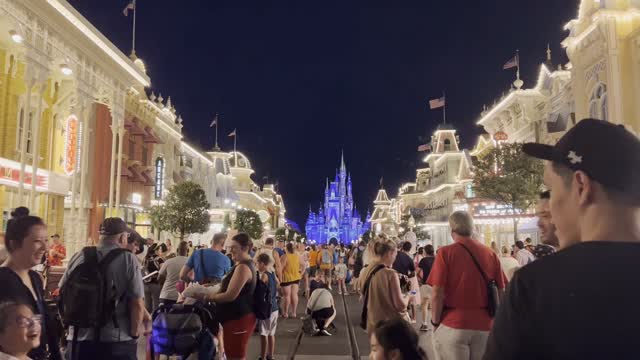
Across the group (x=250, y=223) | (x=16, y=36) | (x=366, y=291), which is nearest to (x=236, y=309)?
(x=366, y=291)

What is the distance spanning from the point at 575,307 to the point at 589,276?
0.32 feet

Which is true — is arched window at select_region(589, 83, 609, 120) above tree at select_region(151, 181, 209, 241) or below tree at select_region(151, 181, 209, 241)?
above

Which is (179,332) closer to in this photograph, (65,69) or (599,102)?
(65,69)

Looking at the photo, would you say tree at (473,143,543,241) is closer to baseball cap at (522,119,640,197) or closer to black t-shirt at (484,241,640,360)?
baseball cap at (522,119,640,197)

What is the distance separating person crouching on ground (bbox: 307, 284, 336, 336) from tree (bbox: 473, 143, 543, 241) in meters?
21.2

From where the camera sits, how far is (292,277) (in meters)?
A: 15.3

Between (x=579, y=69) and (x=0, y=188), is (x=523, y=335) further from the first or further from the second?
(x=579, y=69)

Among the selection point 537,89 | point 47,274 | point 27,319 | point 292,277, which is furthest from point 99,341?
point 537,89

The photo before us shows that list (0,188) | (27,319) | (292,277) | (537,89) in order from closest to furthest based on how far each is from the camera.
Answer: (27,319)
(292,277)
(0,188)
(537,89)

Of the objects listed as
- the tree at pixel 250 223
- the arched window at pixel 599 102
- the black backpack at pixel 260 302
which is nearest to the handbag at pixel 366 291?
the black backpack at pixel 260 302

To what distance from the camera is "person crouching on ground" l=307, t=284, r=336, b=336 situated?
11.7 m

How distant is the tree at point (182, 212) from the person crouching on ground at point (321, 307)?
23351mm

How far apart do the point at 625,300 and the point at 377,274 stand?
4.71m

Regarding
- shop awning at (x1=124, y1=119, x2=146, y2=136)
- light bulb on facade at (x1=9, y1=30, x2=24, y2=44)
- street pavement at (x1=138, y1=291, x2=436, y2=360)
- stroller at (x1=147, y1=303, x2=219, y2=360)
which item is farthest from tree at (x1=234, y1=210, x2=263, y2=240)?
stroller at (x1=147, y1=303, x2=219, y2=360)
